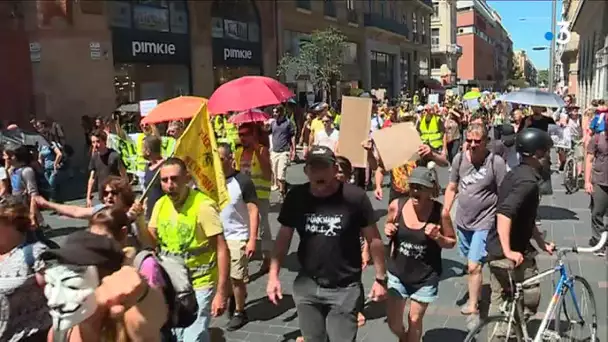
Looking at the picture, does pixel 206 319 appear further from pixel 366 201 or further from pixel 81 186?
pixel 81 186

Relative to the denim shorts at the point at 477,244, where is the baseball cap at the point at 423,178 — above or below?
above

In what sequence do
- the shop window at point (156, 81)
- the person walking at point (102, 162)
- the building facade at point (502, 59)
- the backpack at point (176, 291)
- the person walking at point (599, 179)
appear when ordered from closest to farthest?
the backpack at point (176, 291) → the person walking at point (102, 162) → the person walking at point (599, 179) → the shop window at point (156, 81) → the building facade at point (502, 59)

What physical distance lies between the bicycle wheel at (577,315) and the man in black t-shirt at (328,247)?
1173 mm

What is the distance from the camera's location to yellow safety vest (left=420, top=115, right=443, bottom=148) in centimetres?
1271

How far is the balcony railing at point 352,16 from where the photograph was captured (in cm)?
3704

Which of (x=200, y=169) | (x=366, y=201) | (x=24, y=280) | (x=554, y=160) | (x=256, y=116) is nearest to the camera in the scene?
(x=24, y=280)

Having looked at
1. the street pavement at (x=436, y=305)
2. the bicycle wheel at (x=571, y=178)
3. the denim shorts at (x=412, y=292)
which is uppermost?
the denim shorts at (x=412, y=292)

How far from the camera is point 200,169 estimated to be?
446 centimetres

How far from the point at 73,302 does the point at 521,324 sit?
2774 mm

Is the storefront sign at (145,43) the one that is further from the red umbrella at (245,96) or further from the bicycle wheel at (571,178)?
the bicycle wheel at (571,178)

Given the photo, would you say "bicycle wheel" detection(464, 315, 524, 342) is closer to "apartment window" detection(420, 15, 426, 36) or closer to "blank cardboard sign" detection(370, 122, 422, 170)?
"blank cardboard sign" detection(370, 122, 422, 170)

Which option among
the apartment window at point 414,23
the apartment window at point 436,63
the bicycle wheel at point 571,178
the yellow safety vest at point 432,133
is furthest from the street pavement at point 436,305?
the apartment window at point 436,63

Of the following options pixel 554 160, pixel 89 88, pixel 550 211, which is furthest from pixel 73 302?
pixel 554 160

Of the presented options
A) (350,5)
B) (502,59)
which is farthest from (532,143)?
(502,59)
